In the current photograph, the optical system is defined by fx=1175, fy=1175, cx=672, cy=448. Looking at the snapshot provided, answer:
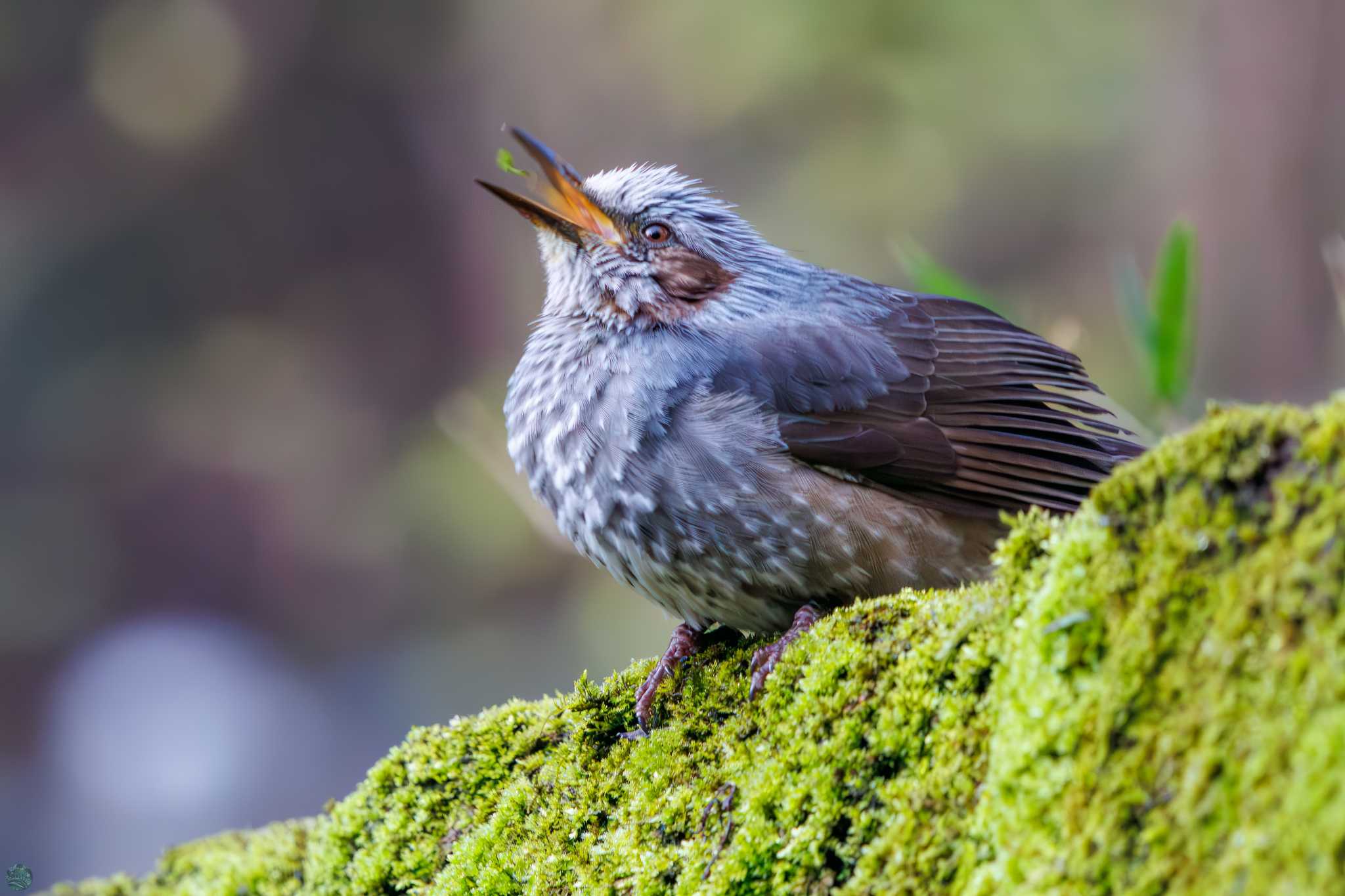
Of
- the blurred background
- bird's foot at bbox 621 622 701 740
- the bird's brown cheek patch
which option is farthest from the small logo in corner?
the blurred background

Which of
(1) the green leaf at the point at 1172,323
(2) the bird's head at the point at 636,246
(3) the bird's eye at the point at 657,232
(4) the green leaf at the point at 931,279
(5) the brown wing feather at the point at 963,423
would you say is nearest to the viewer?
(5) the brown wing feather at the point at 963,423

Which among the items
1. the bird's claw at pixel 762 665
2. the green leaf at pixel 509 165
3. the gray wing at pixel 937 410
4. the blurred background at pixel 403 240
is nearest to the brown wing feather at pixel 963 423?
the gray wing at pixel 937 410

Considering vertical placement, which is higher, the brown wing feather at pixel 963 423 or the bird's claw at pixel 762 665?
the brown wing feather at pixel 963 423

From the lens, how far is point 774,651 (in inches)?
102

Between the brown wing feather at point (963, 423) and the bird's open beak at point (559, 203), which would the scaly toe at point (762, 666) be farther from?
the bird's open beak at point (559, 203)

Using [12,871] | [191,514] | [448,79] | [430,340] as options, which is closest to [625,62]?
[448,79]

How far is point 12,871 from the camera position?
8.13ft

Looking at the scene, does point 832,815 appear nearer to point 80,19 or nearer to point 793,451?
point 793,451

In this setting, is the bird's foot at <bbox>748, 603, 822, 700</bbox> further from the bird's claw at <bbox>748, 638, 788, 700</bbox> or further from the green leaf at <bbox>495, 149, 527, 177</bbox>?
the green leaf at <bbox>495, 149, 527, 177</bbox>

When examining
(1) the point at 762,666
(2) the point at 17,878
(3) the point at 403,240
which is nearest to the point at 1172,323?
(1) the point at 762,666

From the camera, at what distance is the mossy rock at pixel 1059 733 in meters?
1.24

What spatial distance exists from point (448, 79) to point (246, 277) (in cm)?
286

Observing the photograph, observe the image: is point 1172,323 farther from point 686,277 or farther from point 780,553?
point 780,553

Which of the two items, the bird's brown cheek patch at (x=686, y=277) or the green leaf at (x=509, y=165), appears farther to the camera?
the green leaf at (x=509, y=165)
